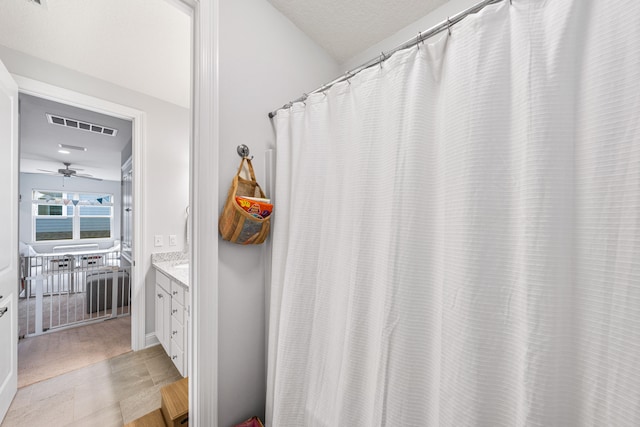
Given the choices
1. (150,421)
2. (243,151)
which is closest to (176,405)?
(150,421)

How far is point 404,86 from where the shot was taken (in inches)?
29.7

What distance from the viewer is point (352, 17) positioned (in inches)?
48.8

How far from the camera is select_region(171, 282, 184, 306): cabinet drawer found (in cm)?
180

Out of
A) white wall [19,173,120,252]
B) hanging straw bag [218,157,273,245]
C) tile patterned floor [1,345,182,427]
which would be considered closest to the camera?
hanging straw bag [218,157,273,245]

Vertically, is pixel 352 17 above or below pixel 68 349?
above

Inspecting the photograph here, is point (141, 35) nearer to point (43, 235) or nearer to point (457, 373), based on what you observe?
point (457, 373)

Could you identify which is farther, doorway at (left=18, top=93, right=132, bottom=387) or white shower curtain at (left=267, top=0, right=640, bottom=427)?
doorway at (left=18, top=93, right=132, bottom=387)

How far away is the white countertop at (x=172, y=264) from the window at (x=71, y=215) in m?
6.89

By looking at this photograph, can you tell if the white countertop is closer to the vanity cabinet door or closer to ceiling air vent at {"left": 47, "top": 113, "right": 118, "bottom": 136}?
the vanity cabinet door

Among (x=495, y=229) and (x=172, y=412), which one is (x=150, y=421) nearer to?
(x=172, y=412)

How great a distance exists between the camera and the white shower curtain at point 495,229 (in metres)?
0.47

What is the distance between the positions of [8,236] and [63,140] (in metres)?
3.12

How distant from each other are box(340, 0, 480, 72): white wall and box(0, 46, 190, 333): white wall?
1.98 metres

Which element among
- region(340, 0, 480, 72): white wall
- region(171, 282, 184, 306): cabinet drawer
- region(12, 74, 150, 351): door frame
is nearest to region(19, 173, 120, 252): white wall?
region(12, 74, 150, 351): door frame
